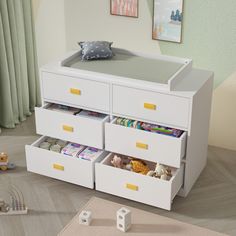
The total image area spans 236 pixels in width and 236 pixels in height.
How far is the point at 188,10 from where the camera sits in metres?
3.67

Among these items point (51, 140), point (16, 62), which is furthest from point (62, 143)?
point (16, 62)

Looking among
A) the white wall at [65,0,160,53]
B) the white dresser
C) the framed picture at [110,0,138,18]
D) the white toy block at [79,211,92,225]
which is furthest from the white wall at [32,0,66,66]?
the white toy block at [79,211,92,225]

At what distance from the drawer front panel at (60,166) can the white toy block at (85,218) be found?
0.32 meters

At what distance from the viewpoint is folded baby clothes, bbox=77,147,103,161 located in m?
3.38

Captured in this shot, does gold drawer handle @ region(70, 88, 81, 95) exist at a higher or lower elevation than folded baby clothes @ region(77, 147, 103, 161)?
higher

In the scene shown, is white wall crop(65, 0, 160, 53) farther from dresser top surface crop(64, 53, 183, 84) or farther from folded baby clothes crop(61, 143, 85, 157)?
Result: folded baby clothes crop(61, 143, 85, 157)

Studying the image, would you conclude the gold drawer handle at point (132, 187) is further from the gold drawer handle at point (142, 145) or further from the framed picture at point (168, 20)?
the framed picture at point (168, 20)

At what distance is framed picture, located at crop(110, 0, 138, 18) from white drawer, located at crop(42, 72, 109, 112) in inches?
33.2

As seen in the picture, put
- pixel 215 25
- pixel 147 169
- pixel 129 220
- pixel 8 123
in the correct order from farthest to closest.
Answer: pixel 8 123 < pixel 215 25 < pixel 147 169 < pixel 129 220

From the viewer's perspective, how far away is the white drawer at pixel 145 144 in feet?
10.3

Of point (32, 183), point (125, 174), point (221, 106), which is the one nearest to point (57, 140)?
point (32, 183)

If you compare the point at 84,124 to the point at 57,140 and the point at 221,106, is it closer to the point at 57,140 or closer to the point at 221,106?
the point at 57,140

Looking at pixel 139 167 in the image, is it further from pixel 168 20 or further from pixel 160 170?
pixel 168 20

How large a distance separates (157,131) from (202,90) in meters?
0.37
